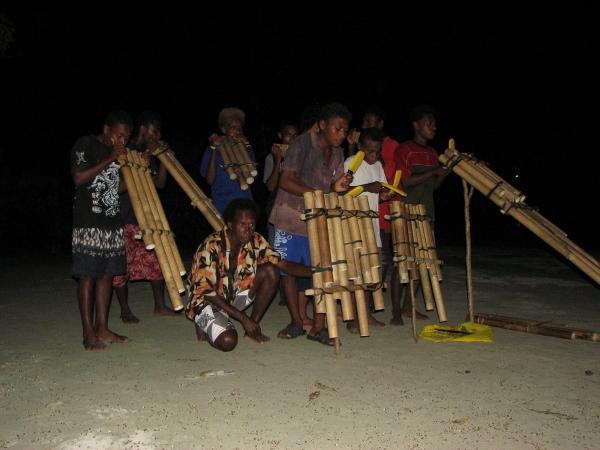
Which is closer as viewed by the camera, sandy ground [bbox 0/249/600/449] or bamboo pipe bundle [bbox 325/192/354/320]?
sandy ground [bbox 0/249/600/449]

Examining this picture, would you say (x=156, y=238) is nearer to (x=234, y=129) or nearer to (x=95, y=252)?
(x=95, y=252)

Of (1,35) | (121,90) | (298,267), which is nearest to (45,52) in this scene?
(121,90)

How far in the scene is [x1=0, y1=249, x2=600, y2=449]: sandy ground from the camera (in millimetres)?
3107

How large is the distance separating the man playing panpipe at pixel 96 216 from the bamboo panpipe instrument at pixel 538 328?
312 centimetres

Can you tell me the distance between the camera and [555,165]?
20594mm

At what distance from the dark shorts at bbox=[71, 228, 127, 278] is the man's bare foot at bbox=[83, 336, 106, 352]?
0.47 meters

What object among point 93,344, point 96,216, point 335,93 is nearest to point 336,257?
point 96,216

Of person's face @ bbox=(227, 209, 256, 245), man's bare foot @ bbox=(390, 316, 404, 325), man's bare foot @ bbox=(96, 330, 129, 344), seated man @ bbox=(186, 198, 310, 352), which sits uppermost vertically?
person's face @ bbox=(227, 209, 256, 245)

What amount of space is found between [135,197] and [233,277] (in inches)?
38.6

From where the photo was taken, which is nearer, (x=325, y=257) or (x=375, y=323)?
(x=325, y=257)

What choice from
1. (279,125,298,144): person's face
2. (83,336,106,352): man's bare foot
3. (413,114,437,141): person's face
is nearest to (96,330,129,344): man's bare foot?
(83,336,106,352): man's bare foot

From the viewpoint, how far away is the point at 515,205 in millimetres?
5055

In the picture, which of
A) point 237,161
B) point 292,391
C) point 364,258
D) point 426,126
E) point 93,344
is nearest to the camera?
point 292,391

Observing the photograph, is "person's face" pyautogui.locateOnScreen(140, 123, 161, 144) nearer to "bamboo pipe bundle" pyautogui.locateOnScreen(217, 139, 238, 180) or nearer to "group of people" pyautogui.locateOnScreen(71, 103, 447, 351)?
"group of people" pyautogui.locateOnScreen(71, 103, 447, 351)
